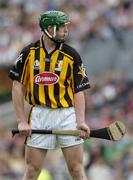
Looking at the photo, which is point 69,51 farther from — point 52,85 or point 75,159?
point 75,159

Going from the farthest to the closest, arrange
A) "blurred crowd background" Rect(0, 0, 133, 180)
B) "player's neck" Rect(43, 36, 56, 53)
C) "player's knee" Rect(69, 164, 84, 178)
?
1. "blurred crowd background" Rect(0, 0, 133, 180)
2. "player's knee" Rect(69, 164, 84, 178)
3. "player's neck" Rect(43, 36, 56, 53)

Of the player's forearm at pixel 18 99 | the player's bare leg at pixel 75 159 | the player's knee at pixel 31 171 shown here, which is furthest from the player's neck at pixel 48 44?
the player's knee at pixel 31 171

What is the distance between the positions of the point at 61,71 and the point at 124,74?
27.3 feet

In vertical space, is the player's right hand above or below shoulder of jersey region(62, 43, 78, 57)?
below

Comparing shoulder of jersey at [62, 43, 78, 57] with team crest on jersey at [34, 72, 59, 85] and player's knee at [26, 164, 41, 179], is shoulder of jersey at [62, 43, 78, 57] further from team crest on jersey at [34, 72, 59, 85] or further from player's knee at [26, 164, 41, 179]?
player's knee at [26, 164, 41, 179]

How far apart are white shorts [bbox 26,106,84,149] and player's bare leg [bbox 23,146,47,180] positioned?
0.06m

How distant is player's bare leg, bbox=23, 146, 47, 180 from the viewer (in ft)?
32.7

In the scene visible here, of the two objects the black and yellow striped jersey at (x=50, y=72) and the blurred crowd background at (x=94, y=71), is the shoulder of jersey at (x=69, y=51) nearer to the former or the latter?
the black and yellow striped jersey at (x=50, y=72)

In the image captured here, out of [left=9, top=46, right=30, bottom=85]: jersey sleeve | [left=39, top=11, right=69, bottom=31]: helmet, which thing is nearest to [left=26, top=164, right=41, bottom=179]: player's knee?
[left=9, top=46, right=30, bottom=85]: jersey sleeve

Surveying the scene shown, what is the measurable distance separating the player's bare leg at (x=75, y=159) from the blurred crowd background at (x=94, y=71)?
3644 mm

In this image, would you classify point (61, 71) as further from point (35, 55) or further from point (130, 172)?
point (130, 172)

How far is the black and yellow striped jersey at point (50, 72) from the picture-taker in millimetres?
9805

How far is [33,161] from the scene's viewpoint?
9.97m

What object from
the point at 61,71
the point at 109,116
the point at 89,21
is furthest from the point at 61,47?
the point at 89,21
